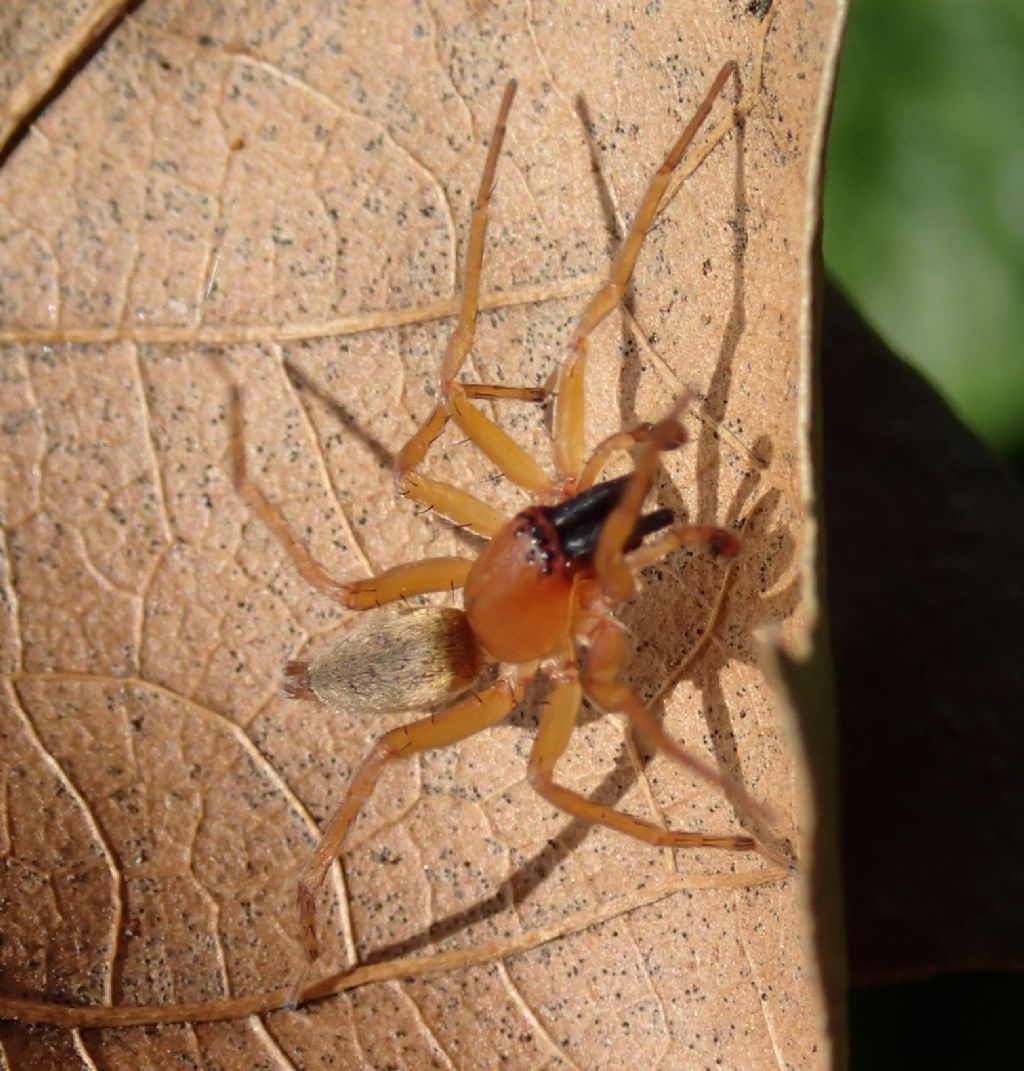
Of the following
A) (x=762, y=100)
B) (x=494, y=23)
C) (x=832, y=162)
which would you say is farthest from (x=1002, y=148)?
(x=494, y=23)

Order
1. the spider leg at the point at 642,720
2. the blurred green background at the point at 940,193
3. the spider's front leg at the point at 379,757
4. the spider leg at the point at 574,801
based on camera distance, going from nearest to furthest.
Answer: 1. the spider leg at the point at 642,720
2. the spider leg at the point at 574,801
3. the spider's front leg at the point at 379,757
4. the blurred green background at the point at 940,193

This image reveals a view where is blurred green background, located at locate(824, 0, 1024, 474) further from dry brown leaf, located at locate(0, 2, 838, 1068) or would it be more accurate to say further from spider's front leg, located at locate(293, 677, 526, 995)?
spider's front leg, located at locate(293, 677, 526, 995)

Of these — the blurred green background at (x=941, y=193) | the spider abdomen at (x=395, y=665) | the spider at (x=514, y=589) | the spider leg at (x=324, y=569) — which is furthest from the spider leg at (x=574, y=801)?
the blurred green background at (x=941, y=193)

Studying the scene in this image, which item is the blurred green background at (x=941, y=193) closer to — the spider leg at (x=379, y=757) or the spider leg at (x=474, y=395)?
the spider leg at (x=474, y=395)

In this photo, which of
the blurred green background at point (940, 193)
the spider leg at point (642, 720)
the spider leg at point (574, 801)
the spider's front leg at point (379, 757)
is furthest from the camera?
the blurred green background at point (940, 193)

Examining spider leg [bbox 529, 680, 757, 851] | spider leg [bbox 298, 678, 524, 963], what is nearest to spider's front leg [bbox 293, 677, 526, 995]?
spider leg [bbox 298, 678, 524, 963]

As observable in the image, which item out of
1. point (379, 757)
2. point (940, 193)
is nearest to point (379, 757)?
point (379, 757)

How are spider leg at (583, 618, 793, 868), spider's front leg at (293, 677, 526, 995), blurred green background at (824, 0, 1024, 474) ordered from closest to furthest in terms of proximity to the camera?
spider leg at (583, 618, 793, 868) → spider's front leg at (293, 677, 526, 995) → blurred green background at (824, 0, 1024, 474)

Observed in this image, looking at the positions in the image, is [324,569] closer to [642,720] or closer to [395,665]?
[395,665]
